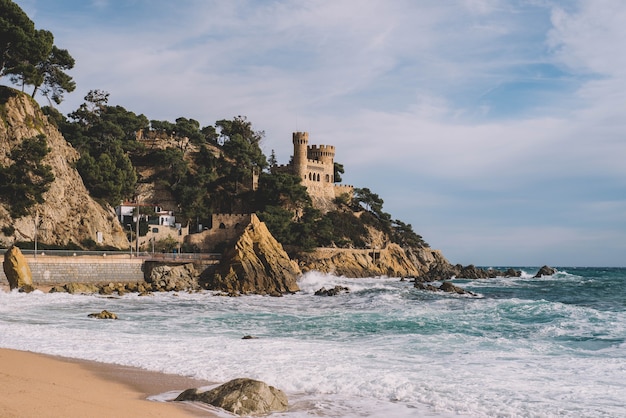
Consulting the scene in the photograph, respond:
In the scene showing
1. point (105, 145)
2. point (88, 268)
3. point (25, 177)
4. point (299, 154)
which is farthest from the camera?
point (299, 154)

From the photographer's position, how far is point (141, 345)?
19812mm

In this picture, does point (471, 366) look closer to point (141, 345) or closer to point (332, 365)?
point (332, 365)

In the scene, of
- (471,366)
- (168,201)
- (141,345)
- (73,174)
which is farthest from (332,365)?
(168,201)

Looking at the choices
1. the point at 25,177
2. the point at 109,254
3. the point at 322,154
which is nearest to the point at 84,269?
the point at 109,254

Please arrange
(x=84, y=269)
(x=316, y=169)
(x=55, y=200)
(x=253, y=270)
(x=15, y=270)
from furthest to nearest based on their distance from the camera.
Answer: (x=316, y=169) → (x=253, y=270) → (x=55, y=200) → (x=84, y=269) → (x=15, y=270)

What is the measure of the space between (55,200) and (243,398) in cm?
5022

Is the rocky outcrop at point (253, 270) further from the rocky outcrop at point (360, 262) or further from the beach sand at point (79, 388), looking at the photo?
the beach sand at point (79, 388)

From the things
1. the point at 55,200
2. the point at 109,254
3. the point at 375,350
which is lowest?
the point at 375,350

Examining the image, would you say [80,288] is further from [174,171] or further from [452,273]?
[452,273]

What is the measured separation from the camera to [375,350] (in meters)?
20.3

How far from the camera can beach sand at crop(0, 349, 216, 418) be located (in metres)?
10.3

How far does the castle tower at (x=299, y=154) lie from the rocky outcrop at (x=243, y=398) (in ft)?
291

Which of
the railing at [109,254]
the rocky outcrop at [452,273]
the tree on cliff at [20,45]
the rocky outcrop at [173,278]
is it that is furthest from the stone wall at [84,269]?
the rocky outcrop at [452,273]

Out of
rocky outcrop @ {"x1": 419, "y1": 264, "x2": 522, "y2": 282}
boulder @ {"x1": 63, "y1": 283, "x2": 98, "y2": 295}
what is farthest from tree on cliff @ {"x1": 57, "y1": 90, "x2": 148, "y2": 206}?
rocky outcrop @ {"x1": 419, "y1": 264, "x2": 522, "y2": 282}
